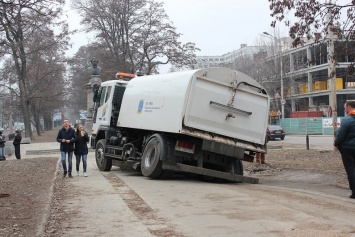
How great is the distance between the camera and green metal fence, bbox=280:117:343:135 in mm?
48719

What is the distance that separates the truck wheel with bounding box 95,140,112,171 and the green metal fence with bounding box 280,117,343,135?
36.8m

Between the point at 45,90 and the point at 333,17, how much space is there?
42.7 meters

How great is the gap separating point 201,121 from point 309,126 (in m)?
41.6

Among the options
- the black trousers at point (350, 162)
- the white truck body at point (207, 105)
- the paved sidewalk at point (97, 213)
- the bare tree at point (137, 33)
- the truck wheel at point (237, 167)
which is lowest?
the paved sidewalk at point (97, 213)

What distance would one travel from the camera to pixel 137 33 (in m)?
46.0

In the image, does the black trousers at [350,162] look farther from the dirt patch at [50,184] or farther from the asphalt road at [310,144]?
the asphalt road at [310,144]

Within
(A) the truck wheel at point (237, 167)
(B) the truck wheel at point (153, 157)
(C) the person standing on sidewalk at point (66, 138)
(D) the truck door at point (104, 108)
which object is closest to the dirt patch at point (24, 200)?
(C) the person standing on sidewalk at point (66, 138)

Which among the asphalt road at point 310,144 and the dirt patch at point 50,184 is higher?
the asphalt road at point 310,144

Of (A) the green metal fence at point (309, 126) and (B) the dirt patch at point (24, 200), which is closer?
(B) the dirt patch at point (24, 200)

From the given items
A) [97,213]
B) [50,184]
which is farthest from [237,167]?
[97,213]

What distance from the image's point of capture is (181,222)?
7.12 m

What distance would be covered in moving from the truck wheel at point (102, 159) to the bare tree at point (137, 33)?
29.5 metres

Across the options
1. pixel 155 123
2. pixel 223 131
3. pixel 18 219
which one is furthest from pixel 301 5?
pixel 18 219

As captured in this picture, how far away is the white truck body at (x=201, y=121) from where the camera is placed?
37.6ft
